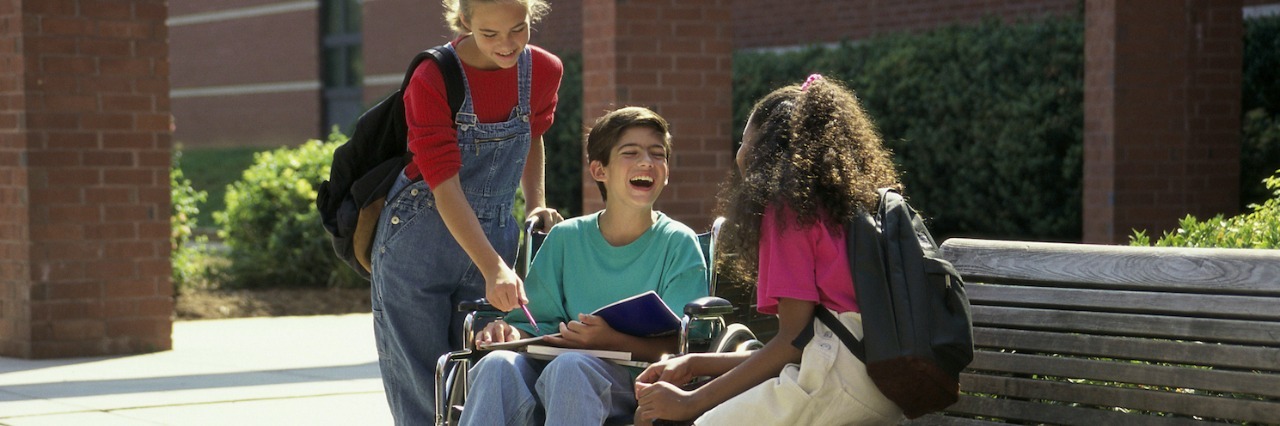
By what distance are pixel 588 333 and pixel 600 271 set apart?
36cm

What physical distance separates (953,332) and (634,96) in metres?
4.90

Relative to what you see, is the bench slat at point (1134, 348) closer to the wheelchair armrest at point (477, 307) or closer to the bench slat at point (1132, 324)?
the bench slat at point (1132, 324)

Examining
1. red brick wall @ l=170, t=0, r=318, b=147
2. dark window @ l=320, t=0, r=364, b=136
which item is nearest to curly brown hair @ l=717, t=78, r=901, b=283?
dark window @ l=320, t=0, r=364, b=136

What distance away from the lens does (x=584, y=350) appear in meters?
3.94

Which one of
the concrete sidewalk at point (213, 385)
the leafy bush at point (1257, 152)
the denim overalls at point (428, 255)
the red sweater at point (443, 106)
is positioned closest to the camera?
the red sweater at point (443, 106)

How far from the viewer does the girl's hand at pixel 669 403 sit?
11.6 ft

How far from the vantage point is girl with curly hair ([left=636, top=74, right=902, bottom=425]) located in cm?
338

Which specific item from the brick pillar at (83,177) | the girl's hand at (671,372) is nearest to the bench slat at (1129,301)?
the girl's hand at (671,372)

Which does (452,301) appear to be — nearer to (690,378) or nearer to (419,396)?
(419,396)

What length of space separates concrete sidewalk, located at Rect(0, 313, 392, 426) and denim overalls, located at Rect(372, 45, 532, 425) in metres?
1.55

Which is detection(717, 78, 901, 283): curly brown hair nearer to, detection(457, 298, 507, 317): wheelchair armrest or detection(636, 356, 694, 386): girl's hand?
detection(636, 356, 694, 386): girl's hand

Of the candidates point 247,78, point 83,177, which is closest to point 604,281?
point 83,177

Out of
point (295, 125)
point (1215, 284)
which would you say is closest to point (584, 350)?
point (1215, 284)

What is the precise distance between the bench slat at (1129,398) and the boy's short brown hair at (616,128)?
1.07m
